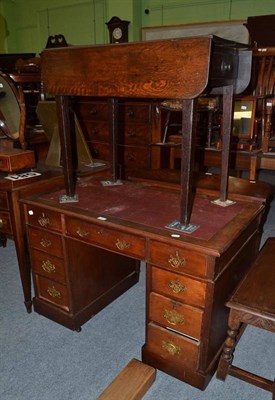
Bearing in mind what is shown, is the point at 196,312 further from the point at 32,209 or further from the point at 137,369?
the point at 32,209

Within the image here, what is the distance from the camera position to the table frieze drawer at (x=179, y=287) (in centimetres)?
141

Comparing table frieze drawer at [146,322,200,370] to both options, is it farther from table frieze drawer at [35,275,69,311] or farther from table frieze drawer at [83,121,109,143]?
table frieze drawer at [83,121,109,143]

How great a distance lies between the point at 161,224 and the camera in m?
1.51

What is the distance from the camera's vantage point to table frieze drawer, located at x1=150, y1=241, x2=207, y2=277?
1.35 metres

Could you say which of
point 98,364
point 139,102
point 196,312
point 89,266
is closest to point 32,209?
point 89,266

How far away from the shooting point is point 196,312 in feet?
4.73

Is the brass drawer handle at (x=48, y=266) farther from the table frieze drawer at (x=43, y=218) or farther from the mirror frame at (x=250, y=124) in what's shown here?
the mirror frame at (x=250, y=124)

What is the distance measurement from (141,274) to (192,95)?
5.43ft

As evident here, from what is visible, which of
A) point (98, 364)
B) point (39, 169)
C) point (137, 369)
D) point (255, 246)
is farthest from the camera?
point (39, 169)

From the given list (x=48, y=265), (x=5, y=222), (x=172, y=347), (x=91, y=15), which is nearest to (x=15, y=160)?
(x=5, y=222)

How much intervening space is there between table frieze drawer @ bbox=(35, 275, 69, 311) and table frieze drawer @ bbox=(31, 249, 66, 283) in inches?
1.6

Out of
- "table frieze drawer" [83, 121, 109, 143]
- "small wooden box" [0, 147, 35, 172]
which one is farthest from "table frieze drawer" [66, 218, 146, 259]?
"table frieze drawer" [83, 121, 109, 143]

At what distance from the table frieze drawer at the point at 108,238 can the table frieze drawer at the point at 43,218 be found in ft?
0.24

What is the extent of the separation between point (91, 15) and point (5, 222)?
6006 mm
